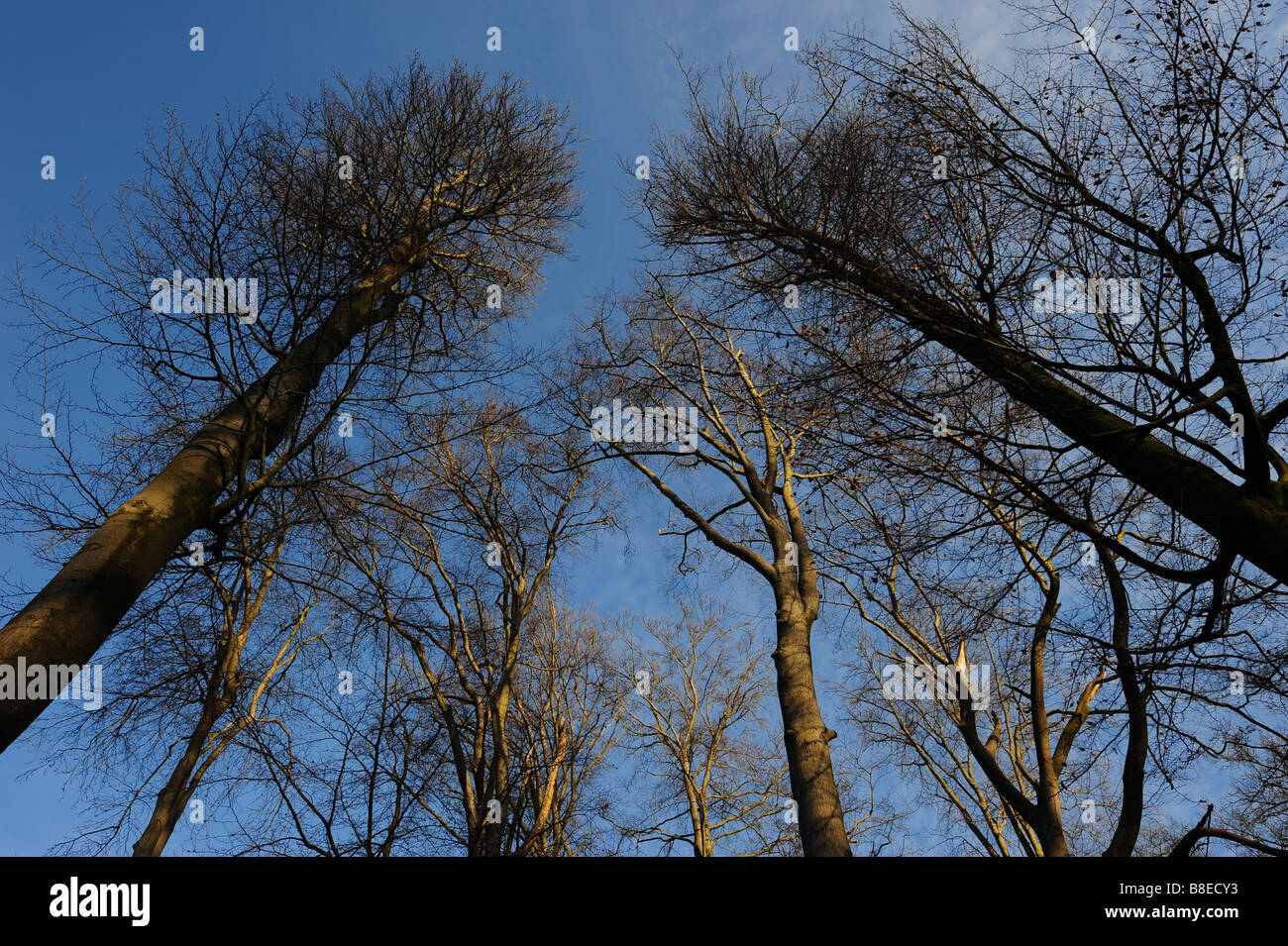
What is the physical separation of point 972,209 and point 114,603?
15.3 feet

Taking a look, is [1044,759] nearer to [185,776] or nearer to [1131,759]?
[1131,759]

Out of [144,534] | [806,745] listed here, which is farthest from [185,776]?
[806,745]

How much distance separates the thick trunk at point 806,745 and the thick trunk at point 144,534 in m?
4.16

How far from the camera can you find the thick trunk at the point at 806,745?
17.5ft

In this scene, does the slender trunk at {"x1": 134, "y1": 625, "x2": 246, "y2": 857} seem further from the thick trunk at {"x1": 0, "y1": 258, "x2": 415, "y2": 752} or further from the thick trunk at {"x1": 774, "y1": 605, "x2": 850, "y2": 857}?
the thick trunk at {"x1": 774, "y1": 605, "x2": 850, "y2": 857}

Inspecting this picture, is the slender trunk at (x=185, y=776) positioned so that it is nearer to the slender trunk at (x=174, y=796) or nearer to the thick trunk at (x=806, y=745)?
the slender trunk at (x=174, y=796)

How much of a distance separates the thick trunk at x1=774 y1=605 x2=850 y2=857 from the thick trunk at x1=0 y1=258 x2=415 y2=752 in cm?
416

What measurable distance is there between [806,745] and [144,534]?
449 cm

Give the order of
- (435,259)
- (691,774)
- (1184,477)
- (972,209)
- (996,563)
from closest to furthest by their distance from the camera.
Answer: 1. (1184,477)
2. (972,209)
3. (996,563)
4. (435,259)
5. (691,774)

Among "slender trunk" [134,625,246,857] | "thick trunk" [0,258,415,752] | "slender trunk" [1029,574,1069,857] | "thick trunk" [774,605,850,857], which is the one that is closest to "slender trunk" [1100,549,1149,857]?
"slender trunk" [1029,574,1069,857]

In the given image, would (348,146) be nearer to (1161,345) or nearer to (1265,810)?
(1161,345)

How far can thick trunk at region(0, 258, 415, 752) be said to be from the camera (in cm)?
340
